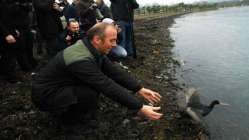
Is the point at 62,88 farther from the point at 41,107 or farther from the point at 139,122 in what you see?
the point at 139,122

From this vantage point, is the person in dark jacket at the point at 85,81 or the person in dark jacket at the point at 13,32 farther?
the person in dark jacket at the point at 13,32

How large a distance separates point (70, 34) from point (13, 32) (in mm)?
1216

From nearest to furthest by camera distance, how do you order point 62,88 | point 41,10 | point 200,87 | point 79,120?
point 62,88 < point 79,120 < point 41,10 < point 200,87

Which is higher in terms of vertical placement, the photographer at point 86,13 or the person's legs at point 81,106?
the photographer at point 86,13

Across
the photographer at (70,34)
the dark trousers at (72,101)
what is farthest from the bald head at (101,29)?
the photographer at (70,34)

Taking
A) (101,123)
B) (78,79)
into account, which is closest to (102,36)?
(78,79)

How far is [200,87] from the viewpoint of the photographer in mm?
9172

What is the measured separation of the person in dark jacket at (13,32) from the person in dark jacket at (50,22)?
1.49 feet

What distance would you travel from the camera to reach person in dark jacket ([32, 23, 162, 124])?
13.8ft

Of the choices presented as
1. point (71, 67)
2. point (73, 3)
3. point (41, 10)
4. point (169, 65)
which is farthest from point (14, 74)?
point (169, 65)

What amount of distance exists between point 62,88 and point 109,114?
6.12 feet

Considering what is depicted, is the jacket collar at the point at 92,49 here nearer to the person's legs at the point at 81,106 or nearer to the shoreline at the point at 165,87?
the person's legs at the point at 81,106

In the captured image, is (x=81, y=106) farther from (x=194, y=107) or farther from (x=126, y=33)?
(x=126, y=33)

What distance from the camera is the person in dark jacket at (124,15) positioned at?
34.2 ft
